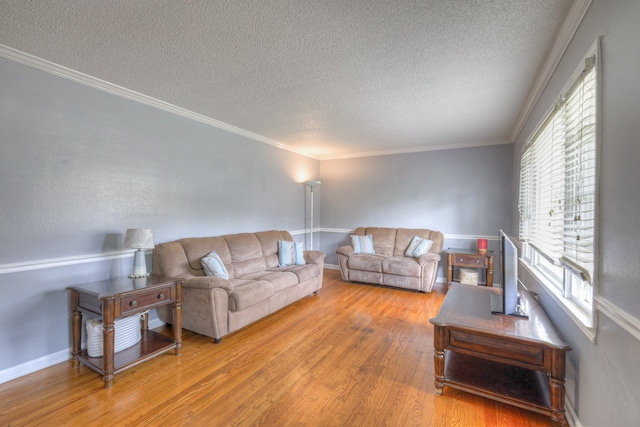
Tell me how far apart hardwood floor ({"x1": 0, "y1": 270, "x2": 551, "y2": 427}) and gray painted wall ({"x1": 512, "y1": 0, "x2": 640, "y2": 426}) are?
62cm

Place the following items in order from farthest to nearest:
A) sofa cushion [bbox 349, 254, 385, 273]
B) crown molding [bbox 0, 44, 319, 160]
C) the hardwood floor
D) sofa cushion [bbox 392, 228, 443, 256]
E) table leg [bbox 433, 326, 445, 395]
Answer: sofa cushion [bbox 392, 228, 443, 256], sofa cushion [bbox 349, 254, 385, 273], crown molding [bbox 0, 44, 319, 160], table leg [bbox 433, 326, 445, 395], the hardwood floor

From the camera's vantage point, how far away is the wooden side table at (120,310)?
205 centimetres

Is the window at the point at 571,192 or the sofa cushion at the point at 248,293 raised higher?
the window at the point at 571,192

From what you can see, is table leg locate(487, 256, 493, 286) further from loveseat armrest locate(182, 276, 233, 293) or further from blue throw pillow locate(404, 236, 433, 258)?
loveseat armrest locate(182, 276, 233, 293)

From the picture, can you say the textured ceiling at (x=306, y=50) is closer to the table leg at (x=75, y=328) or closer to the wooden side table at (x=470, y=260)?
the table leg at (x=75, y=328)

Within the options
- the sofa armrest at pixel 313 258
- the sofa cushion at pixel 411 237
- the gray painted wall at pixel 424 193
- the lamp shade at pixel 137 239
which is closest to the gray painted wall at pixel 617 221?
the sofa armrest at pixel 313 258

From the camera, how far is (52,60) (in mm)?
2252

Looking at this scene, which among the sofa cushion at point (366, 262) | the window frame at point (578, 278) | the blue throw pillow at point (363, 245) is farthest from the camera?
the blue throw pillow at point (363, 245)

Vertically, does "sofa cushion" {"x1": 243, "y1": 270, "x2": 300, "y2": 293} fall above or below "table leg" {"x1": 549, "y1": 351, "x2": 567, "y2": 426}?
above

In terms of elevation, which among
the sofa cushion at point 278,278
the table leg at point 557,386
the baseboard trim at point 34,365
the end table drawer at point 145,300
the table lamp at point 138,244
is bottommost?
the baseboard trim at point 34,365

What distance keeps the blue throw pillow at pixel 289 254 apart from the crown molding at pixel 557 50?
334cm

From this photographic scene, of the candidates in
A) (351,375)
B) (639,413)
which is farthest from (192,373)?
(639,413)

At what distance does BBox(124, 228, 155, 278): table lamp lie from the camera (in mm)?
2514

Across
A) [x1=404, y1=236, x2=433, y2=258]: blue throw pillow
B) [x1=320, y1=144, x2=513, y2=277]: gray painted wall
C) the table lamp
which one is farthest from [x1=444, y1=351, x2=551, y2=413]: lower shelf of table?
[x1=320, y1=144, x2=513, y2=277]: gray painted wall
